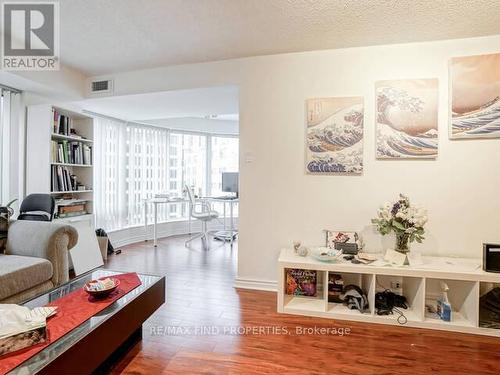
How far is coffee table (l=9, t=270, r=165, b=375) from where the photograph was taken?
3.61ft

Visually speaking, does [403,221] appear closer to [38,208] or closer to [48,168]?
[38,208]

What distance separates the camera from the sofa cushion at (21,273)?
1822 mm

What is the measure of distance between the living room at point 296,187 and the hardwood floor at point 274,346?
0.04 ft

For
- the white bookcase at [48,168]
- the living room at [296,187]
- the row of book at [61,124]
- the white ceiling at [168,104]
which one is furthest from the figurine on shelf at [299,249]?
the row of book at [61,124]

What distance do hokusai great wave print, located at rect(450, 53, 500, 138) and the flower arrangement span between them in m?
0.77

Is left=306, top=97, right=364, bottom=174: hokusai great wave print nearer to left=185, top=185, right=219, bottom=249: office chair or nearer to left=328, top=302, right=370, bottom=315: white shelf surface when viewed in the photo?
left=328, top=302, right=370, bottom=315: white shelf surface

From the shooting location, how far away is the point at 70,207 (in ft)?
11.1

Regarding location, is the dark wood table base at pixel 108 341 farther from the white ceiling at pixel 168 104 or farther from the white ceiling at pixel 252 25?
the white ceiling at pixel 168 104

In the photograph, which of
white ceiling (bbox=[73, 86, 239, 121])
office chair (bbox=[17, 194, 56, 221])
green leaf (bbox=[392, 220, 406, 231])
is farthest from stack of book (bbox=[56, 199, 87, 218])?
green leaf (bbox=[392, 220, 406, 231])

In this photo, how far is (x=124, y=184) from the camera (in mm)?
4648

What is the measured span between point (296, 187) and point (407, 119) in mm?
1148

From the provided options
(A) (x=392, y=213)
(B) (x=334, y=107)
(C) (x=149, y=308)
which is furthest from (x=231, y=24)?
(C) (x=149, y=308)

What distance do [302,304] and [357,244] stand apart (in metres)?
0.72

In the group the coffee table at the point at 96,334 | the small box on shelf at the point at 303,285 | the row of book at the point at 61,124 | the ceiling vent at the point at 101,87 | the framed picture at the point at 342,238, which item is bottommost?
the small box on shelf at the point at 303,285
